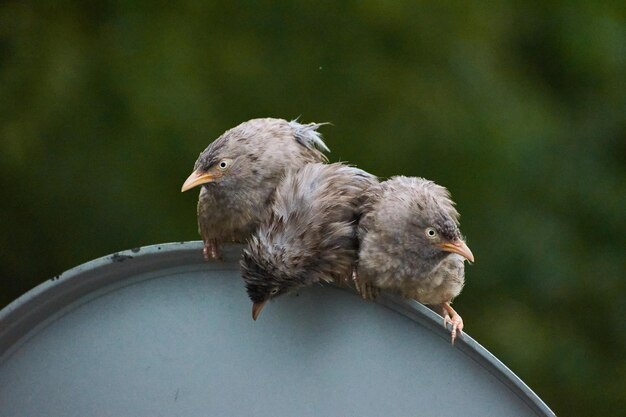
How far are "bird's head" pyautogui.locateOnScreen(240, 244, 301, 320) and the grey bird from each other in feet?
0.92

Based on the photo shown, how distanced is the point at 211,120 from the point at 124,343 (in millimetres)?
2535

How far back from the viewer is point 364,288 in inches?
101

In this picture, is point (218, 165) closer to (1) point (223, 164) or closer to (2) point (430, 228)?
(1) point (223, 164)

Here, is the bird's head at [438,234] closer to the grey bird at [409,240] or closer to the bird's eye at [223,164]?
the grey bird at [409,240]

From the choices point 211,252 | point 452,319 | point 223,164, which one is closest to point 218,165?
point 223,164

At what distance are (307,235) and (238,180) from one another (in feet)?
1.24

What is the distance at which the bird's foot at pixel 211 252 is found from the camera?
7.85 ft

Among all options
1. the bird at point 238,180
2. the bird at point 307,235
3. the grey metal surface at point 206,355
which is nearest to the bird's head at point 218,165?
the bird at point 238,180

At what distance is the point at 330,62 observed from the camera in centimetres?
487

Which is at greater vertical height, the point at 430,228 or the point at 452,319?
the point at 430,228

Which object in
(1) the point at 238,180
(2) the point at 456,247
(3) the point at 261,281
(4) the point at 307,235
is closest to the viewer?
(3) the point at 261,281

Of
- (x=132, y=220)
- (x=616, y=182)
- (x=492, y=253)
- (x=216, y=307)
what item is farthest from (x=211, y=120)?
(x=216, y=307)

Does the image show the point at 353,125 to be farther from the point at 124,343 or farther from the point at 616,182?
the point at 124,343

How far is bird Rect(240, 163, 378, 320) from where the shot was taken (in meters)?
2.46
